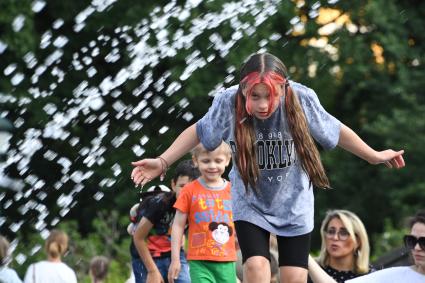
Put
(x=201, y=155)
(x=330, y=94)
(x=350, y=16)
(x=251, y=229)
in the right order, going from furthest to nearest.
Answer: (x=330, y=94)
(x=350, y=16)
(x=201, y=155)
(x=251, y=229)

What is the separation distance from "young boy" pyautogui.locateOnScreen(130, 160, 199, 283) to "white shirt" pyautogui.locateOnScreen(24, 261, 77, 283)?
1.22m

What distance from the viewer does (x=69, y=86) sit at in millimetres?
22703

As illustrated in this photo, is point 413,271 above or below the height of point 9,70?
above

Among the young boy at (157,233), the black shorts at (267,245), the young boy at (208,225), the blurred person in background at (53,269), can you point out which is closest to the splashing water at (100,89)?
the blurred person in background at (53,269)

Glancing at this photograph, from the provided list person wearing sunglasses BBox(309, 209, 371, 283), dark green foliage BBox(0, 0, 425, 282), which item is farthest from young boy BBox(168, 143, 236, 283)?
dark green foliage BBox(0, 0, 425, 282)

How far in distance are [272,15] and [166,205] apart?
550 inches

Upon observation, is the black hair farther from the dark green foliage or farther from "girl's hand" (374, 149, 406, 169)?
the dark green foliage

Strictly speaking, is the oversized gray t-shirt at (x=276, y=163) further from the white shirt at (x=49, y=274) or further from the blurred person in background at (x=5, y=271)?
the white shirt at (x=49, y=274)

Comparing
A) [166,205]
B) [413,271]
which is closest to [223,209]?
[166,205]

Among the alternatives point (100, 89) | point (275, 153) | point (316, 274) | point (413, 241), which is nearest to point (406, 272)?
point (413, 241)

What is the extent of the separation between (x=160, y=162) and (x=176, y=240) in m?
1.91

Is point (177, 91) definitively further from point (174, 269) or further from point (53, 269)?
point (174, 269)

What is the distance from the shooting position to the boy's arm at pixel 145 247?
8.56 m

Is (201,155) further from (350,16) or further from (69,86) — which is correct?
(350,16)
